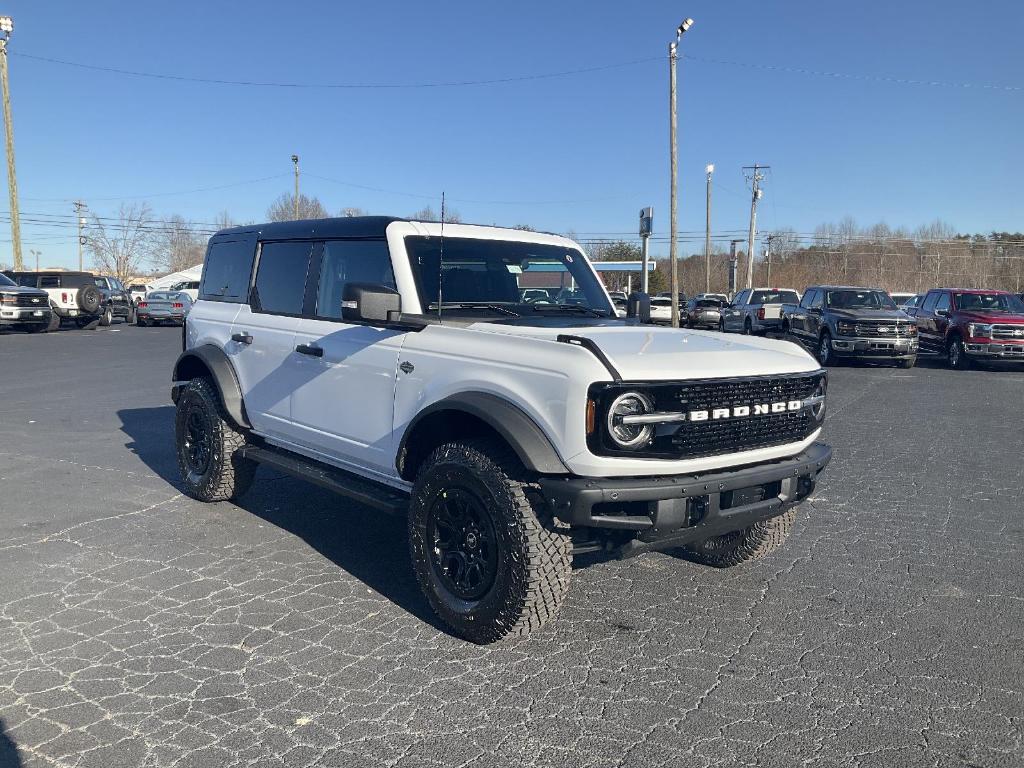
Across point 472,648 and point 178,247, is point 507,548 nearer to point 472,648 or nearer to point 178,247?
point 472,648

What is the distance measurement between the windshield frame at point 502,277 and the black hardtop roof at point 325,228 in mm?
213

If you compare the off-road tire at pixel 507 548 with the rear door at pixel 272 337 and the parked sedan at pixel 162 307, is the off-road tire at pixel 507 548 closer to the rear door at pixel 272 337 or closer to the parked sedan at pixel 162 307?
the rear door at pixel 272 337

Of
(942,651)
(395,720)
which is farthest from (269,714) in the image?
(942,651)

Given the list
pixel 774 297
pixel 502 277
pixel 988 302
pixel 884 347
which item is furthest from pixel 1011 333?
pixel 502 277

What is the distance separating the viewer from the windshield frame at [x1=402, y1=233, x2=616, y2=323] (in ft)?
15.3

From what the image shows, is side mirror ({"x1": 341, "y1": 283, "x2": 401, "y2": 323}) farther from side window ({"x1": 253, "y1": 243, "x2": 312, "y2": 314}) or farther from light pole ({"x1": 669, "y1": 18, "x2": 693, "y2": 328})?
light pole ({"x1": 669, "y1": 18, "x2": 693, "y2": 328})

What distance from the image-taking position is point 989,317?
56.2 ft

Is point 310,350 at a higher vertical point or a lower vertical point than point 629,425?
higher

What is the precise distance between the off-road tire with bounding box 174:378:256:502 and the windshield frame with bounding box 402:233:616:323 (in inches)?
81.9

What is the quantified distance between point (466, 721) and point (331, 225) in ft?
10.6

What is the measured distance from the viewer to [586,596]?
14.5 feet

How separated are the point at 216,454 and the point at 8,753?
10.2 ft

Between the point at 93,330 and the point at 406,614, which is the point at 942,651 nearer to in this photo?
the point at 406,614

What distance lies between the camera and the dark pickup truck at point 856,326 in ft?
56.1
